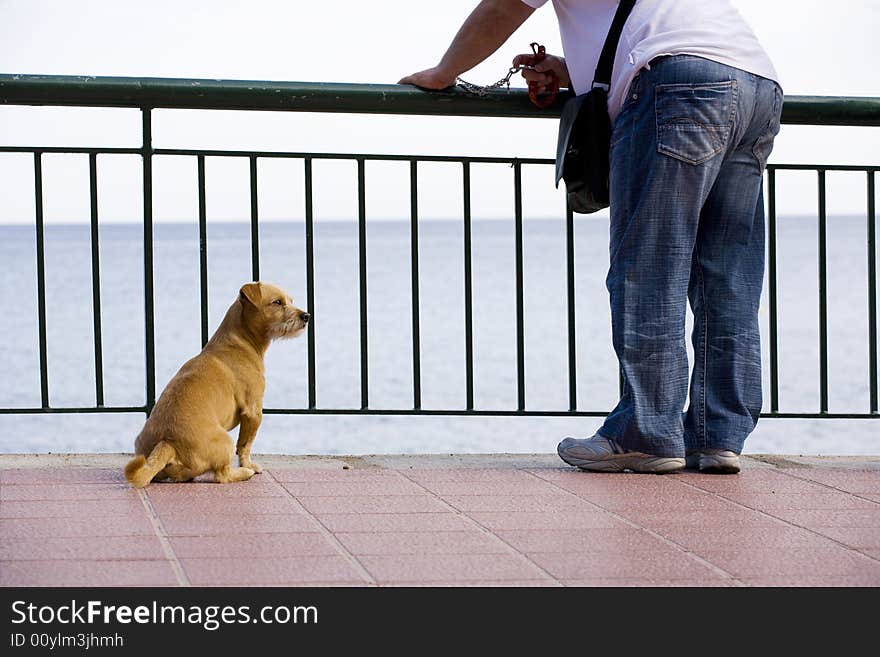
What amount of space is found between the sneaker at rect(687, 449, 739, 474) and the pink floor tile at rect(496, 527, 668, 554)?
84cm

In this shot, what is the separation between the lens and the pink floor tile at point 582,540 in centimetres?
262

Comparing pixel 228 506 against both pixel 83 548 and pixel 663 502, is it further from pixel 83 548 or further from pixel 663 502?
pixel 663 502

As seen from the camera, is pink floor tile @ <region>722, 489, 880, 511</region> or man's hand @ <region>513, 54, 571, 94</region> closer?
pink floor tile @ <region>722, 489, 880, 511</region>

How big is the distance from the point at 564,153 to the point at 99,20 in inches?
478

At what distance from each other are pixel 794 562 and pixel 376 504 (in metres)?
1.08

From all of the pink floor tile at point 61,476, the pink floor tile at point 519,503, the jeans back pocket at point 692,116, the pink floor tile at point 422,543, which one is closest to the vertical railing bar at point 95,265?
the pink floor tile at point 61,476

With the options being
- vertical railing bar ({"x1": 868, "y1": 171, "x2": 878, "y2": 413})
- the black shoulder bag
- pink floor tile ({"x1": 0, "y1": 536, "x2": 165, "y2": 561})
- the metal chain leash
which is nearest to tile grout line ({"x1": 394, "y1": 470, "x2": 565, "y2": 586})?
pink floor tile ({"x1": 0, "y1": 536, "x2": 165, "y2": 561})

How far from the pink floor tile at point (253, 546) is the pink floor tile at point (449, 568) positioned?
0.15m

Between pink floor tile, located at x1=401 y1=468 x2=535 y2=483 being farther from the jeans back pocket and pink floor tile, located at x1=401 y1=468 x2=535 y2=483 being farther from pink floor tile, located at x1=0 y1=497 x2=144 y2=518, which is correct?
the jeans back pocket

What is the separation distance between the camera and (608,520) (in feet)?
9.59

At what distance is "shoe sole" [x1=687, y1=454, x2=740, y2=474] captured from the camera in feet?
11.7

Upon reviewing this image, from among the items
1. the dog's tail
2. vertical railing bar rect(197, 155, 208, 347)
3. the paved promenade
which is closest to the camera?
the paved promenade

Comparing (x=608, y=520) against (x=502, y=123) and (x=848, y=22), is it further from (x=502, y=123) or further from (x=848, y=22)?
(x=848, y=22)
